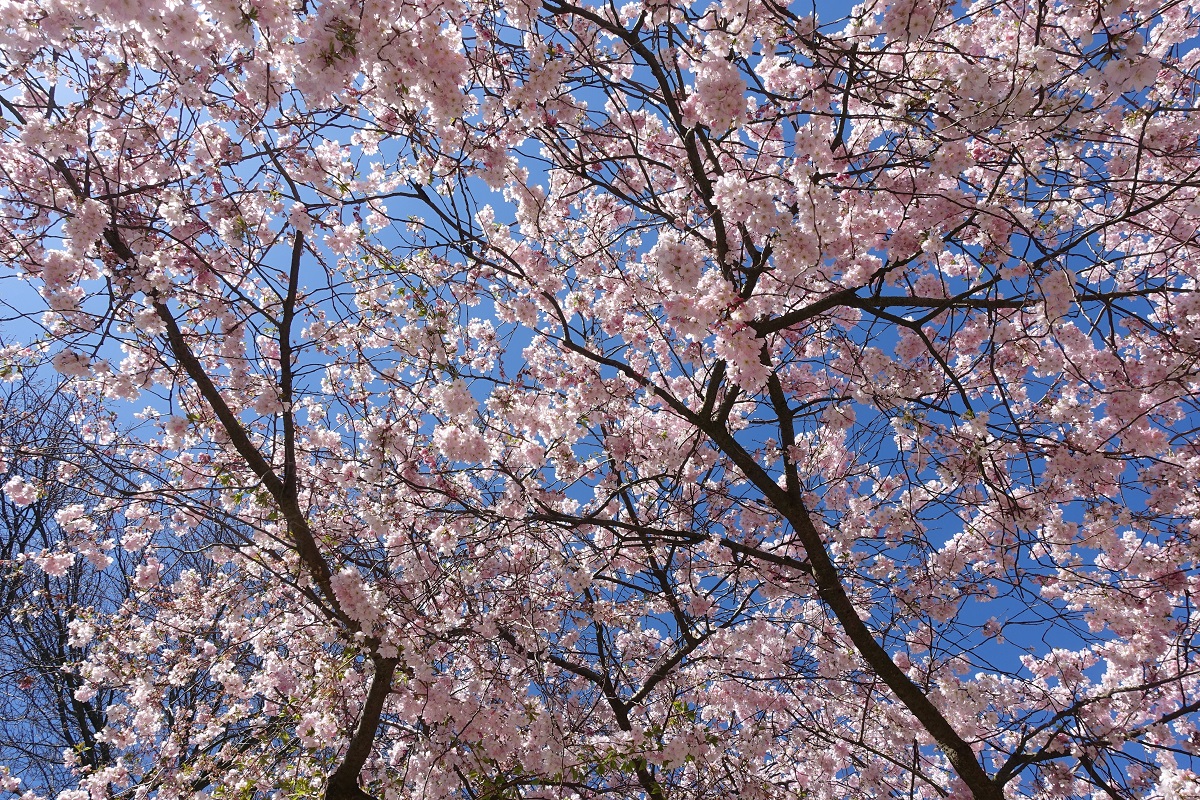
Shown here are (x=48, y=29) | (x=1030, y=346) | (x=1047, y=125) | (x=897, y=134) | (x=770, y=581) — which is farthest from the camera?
(x=770, y=581)

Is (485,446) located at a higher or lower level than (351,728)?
higher

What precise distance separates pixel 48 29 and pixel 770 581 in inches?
224

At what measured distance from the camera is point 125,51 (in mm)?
3400

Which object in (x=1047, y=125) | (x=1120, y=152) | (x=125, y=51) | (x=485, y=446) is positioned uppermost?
(x=1120, y=152)

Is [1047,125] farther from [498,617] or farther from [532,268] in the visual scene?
[498,617]

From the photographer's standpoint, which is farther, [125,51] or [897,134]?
[897,134]

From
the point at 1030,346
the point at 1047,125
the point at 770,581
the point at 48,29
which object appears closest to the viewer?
the point at 48,29

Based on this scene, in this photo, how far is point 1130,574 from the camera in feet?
18.2

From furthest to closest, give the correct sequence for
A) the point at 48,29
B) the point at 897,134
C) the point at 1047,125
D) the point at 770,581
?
the point at 770,581 → the point at 897,134 → the point at 1047,125 → the point at 48,29

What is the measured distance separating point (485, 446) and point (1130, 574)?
557 cm

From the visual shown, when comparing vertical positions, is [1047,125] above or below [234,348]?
above

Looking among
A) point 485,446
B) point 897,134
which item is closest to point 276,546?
point 485,446

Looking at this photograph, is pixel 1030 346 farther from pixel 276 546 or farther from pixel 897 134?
pixel 276 546

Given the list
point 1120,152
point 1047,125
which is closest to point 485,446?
point 1047,125
